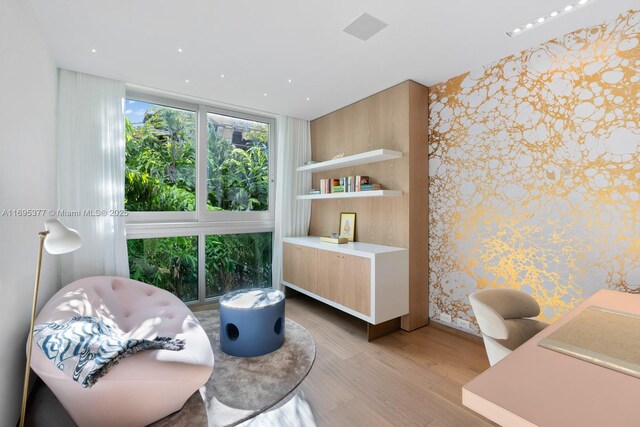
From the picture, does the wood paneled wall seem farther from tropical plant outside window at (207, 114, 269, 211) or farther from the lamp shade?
the lamp shade

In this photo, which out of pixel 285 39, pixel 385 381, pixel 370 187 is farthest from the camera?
pixel 370 187

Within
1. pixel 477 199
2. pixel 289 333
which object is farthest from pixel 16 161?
pixel 477 199

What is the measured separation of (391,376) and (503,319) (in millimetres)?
1108

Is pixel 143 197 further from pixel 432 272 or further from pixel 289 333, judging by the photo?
pixel 432 272

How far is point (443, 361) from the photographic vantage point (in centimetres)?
244

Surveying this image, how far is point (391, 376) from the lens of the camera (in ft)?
7.34

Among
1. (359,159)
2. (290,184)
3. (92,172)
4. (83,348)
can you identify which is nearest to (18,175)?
(83,348)

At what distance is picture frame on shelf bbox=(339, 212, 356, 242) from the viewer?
145 inches

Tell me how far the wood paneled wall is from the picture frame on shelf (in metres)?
0.06

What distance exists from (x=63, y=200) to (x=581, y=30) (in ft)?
14.9

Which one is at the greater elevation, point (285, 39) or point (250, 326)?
point (285, 39)

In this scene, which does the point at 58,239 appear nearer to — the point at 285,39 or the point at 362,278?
the point at 285,39

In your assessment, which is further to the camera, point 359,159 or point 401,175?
point 359,159

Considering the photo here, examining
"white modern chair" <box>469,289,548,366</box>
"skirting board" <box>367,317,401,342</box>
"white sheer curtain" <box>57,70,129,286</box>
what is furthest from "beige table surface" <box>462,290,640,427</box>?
"white sheer curtain" <box>57,70,129,286</box>
